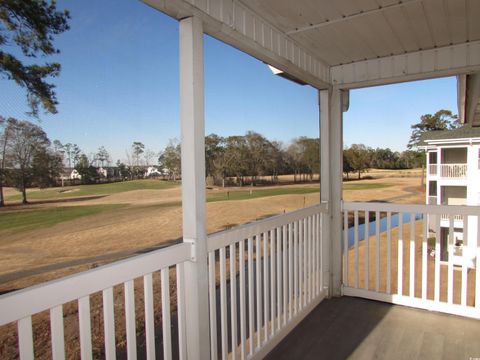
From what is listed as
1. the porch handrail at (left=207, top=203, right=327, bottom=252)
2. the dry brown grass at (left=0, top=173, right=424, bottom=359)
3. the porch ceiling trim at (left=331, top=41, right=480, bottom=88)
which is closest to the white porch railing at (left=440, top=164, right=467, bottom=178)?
the porch ceiling trim at (left=331, top=41, right=480, bottom=88)

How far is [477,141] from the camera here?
334 cm

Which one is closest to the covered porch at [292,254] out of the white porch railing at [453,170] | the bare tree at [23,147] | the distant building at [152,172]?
the distant building at [152,172]

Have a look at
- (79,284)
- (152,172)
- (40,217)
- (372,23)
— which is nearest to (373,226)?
(372,23)

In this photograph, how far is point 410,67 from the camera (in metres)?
2.79

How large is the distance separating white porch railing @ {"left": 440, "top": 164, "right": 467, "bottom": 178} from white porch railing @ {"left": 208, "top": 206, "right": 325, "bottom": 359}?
4.19ft

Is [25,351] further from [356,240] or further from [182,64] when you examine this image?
[356,240]

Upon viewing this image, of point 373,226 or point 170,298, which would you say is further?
point 373,226

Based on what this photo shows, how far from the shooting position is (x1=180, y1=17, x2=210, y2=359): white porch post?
1.52 meters

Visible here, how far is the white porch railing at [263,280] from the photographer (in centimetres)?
185

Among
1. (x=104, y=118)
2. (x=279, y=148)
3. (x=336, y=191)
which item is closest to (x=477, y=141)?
(x=336, y=191)

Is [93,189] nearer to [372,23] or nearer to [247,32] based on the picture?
[247,32]

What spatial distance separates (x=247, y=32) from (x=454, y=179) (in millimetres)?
2469

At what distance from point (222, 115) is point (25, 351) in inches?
50.9

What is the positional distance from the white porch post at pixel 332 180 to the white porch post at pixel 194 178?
1.88 meters
